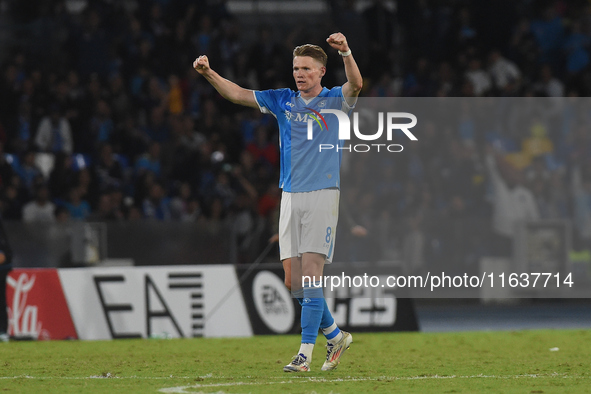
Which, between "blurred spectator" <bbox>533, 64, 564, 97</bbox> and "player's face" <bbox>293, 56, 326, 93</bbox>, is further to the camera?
"blurred spectator" <bbox>533, 64, 564, 97</bbox>

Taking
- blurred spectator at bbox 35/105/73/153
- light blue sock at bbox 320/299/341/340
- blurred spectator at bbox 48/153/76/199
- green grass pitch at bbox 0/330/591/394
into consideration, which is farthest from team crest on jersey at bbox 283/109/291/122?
blurred spectator at bbox 35/105/73/153

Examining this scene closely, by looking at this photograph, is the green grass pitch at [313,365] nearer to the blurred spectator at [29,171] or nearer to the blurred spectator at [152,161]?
Answer: the blurred spectator at [29,171]

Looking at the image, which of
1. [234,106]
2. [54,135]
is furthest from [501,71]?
[54,135]

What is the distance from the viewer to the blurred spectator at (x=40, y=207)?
1317 centimetres

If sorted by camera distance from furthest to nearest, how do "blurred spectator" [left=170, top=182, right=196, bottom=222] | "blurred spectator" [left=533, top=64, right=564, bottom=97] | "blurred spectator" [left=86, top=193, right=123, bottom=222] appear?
"blurred spectator" [left=533, top=64, right=564, bottom=97] → "blurred spectator" [left=170, top=182, right=196, bottom=222] → "blurred spectator" [left=86, top=193, right=123, bottom=222]

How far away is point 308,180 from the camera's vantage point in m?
7.15

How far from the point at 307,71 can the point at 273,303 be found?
15.7ft

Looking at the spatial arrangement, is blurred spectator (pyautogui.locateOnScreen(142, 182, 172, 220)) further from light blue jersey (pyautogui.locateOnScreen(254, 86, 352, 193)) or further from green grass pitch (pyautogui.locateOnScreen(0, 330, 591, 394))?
light blue jersey (pyautogui.locateOnScreen(254, 86, 352, 193))

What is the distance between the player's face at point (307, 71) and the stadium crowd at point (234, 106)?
5.57m

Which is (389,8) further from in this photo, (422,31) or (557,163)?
(557,163)

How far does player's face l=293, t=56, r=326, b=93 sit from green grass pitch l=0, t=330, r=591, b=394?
2.15 metres

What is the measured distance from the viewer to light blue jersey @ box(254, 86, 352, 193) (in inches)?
282

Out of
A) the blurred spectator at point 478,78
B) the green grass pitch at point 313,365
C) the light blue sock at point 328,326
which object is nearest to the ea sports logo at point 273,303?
the green grass pitch at point 313,365

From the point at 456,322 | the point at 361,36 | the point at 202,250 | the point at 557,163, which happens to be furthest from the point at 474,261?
the point at 361,36
